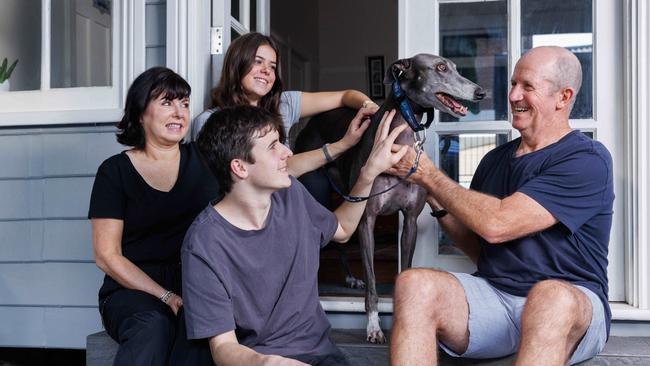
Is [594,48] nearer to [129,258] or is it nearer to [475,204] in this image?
[475,204]

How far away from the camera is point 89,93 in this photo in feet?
9.81

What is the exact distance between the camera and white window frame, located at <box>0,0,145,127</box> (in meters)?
2.88

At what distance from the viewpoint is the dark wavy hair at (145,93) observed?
231 cm

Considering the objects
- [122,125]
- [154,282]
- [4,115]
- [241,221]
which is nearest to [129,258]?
[154,282]

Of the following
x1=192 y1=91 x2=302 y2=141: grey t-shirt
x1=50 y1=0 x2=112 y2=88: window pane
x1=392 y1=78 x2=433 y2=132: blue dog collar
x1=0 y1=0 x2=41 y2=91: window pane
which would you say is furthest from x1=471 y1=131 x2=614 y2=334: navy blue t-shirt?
x1=0 y1=0 x2=41 y2=91: window pane

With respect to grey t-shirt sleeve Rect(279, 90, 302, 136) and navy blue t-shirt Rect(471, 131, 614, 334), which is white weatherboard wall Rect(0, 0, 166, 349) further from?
navy blue t-shirt Rect(471, 131, 614, 334)

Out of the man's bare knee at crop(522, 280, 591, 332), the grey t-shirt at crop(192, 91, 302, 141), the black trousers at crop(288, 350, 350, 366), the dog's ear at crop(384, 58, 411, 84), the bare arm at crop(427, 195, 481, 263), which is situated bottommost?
the black trousers at crop(288, 350, 350, 366)

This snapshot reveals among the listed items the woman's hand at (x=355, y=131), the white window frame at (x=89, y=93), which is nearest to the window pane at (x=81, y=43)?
the white window frame at (x=89, y=93)

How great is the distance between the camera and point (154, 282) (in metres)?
2.21

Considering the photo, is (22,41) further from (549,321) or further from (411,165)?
(549,321)

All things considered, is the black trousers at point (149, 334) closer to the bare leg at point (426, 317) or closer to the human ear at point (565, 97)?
the bare leg at point (426, 317)

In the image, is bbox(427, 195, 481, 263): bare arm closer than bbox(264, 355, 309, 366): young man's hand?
No

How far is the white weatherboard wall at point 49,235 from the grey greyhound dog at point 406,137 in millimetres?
1073

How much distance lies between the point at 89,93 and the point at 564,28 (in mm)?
1933
